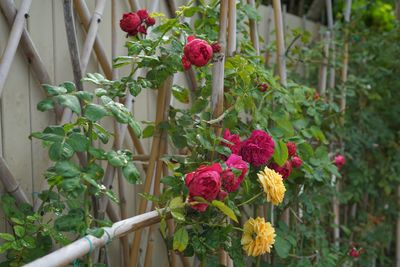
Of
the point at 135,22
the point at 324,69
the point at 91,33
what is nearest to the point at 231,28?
the point at 135,22

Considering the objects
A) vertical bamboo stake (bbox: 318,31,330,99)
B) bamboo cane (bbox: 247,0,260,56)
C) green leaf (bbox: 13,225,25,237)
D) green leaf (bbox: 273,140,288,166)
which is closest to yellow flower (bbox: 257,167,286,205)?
green leaf (bbox: 273,140,288,166)

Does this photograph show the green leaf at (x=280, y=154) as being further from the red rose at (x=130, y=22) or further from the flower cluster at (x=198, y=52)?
the red rose at (x=130, y=22)

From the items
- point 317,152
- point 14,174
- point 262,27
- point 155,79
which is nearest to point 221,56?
point 155,79

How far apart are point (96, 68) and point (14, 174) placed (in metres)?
0.39

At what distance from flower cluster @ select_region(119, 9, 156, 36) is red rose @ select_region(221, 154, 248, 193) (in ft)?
1.32

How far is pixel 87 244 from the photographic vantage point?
93cm

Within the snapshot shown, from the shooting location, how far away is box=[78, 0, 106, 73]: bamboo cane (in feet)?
4.58

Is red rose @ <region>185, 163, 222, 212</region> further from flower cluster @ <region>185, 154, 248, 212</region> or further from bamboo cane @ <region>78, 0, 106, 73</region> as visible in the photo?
bamboo cane @ <region>78, 0, 106, 73</region>

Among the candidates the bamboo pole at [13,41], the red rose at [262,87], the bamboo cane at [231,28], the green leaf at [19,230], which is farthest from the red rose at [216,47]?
the green leaf at [19,230]

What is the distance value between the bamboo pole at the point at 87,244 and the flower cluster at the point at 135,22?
1.53 feet

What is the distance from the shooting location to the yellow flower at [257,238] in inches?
48.0

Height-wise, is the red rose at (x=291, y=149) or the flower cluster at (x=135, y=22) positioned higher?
the flower cluster at (x=135, y=22)

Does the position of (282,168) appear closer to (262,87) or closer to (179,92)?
(262,87)

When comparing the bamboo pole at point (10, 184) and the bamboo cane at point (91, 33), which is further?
the bamboo cane at point (91, 33)
